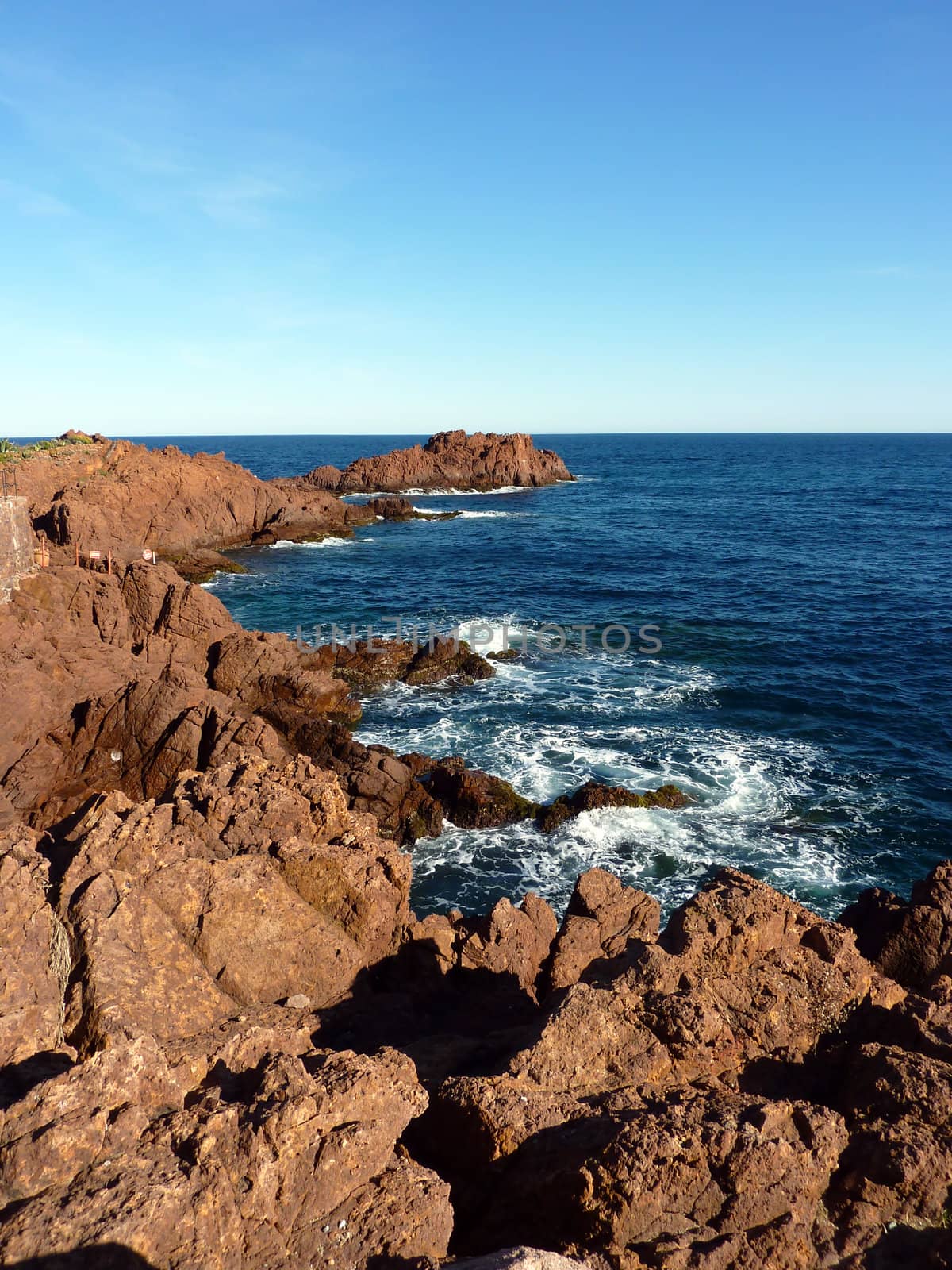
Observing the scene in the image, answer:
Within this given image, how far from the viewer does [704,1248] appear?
6000mm

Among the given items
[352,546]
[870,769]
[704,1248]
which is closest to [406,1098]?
[704,1248]

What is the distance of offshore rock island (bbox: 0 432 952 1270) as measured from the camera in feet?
18.7

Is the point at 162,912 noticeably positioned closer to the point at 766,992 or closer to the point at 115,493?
the point at 766,992

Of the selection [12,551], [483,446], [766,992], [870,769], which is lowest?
[870,769]

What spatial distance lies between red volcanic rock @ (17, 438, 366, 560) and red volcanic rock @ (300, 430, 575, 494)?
2916 cm

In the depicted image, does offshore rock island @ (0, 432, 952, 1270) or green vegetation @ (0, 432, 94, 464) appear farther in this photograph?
green vegetation @ (0, 432, 94, 464)

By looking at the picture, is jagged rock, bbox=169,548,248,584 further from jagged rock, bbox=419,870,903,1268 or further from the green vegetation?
Answer: jagged rock, bbox=419,870,903,1268

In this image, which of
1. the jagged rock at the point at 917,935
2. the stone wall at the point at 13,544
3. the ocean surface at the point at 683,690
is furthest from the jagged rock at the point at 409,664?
the jagged rock at the point at 917,935

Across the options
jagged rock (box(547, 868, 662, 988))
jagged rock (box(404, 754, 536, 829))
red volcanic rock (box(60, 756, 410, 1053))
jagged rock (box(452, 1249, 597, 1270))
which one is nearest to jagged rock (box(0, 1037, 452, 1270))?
jagged rock (box(452, 1249, 597, 1270))

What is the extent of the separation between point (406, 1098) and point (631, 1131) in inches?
76.5

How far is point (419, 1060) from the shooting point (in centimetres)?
910

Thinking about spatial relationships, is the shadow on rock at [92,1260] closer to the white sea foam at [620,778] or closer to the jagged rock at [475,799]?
the white sea foam at [620,778]

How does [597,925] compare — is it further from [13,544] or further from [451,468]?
[451,468]

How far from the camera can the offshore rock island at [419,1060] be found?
5.69 metres
